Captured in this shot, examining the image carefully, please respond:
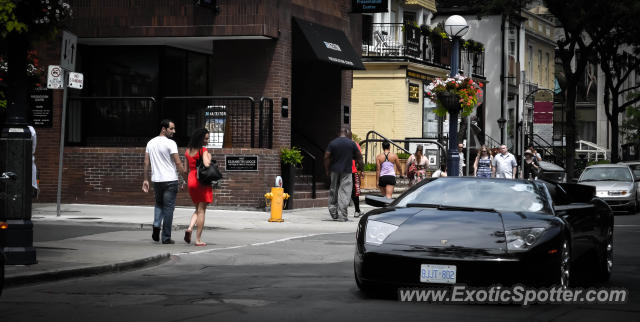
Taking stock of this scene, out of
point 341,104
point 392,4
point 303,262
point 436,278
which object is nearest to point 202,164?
point 303,262

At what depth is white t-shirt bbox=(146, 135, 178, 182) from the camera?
15094 mm

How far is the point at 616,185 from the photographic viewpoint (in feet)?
92.7

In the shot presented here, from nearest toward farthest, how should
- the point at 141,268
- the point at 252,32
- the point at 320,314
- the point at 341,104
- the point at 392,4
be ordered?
the point at 320,314 → the point at 141,268 → the point at 252,32 → the point at 341,104 → the point at 392,4

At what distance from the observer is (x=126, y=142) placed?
25.9 metres

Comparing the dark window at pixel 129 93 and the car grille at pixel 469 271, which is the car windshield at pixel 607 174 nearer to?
the dark window at pixel 129 93

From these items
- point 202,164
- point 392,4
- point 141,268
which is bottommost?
point 141,268

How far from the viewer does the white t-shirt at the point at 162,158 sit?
15094mm

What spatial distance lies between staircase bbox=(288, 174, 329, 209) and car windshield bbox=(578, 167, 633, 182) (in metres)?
7.75

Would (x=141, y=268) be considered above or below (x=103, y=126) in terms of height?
below

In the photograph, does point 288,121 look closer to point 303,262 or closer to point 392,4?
point 303,262

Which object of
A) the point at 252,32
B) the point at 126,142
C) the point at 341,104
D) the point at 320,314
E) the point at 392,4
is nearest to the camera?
the point at 320,314

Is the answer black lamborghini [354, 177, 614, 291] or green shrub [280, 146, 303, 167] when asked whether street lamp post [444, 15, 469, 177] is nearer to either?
green shrub [280, 146, 303, 167]

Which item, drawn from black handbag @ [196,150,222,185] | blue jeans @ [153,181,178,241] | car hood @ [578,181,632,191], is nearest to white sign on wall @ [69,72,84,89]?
blue jeans @ [153,181,178,241]

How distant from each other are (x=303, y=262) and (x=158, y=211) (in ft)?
10.0
